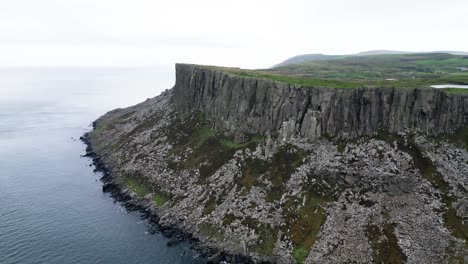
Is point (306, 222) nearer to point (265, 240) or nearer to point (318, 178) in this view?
point (265, 240)

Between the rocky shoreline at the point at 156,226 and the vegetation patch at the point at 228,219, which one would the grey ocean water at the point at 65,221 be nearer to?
the rocky shoreline at the point at 156,226

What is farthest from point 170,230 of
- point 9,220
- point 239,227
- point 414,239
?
point 414,239

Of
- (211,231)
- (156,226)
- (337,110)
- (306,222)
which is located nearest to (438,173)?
(337,110)

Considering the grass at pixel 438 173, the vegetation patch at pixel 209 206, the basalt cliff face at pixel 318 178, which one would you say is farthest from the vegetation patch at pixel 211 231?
the grass at pixel 438 173

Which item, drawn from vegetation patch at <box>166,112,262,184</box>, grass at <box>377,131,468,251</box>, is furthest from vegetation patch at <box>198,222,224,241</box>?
grass at <box>377,131,468,251</box>

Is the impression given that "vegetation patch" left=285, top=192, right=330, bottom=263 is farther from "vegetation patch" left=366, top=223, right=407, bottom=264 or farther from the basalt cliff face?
"vegetation patch" left=366, top=223, right=407, bottom=264
